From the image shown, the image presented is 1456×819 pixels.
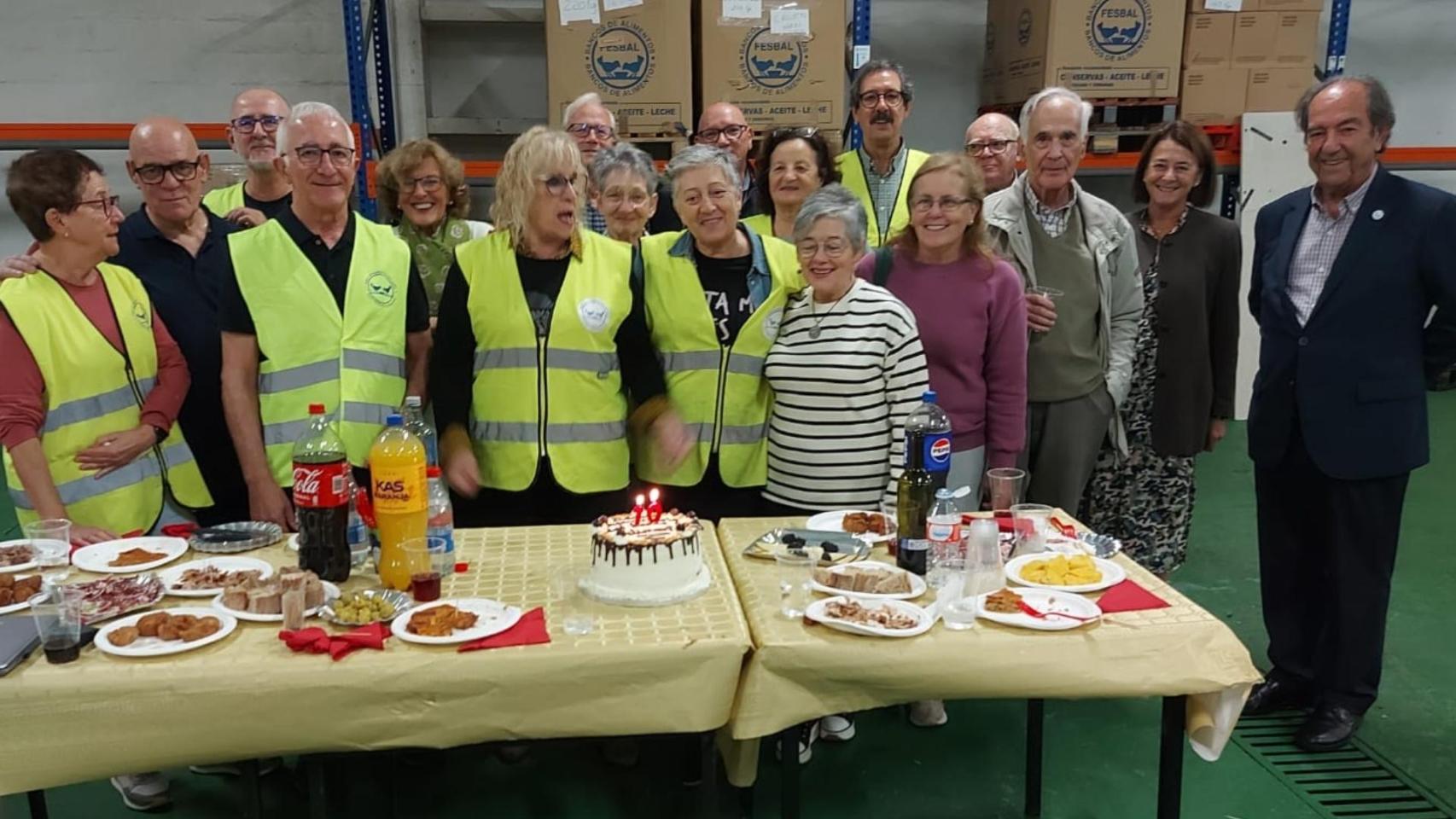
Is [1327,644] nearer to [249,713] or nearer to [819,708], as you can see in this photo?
[819,708]

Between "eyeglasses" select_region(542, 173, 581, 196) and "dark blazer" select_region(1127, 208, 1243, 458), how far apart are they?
5.64ft

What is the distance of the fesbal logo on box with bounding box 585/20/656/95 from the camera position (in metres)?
5.02

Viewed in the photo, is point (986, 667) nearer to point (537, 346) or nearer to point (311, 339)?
point (537, 346)

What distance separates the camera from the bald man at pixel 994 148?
3.59 meters

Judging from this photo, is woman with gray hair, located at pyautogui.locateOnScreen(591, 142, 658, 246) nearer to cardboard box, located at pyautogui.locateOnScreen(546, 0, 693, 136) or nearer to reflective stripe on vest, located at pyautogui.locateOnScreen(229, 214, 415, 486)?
reflective stripe on vest, located at pyautogui.locateOnScreen(229, 214, 415, 486)

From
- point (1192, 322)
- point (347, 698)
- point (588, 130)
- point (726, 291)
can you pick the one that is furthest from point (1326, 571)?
point (588, 130)

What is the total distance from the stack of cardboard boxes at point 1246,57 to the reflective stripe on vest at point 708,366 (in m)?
3.99

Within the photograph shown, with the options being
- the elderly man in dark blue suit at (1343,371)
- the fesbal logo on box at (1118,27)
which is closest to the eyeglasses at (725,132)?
the elderly man in dark blue suit at (1343,371)

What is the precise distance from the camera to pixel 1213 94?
5.65m

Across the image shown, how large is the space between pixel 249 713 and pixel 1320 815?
2395 millimetres

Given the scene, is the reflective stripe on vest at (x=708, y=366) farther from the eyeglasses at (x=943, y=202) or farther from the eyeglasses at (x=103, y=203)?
the eyeglasses at (x=103, y=203)

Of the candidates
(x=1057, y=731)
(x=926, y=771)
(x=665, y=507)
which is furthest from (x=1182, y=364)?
(x=665, y=507)

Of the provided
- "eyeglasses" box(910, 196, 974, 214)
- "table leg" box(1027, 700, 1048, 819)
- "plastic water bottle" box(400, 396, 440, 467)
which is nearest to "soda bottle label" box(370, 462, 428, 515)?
"plastic water bottle" box(400, 396, 440, 467)

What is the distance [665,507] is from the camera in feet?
9.02
